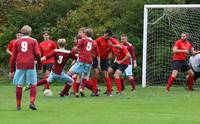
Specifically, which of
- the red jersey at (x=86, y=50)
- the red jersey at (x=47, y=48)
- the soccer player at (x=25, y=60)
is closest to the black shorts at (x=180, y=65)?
the red jersey at (x=47, y=48)

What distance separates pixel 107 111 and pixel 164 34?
15.2m

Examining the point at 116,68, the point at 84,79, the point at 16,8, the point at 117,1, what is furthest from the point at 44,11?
the point at 84,79

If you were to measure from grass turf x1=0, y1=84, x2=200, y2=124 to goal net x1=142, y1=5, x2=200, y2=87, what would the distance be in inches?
381

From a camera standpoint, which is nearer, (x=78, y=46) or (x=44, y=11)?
(x=78, y=46)

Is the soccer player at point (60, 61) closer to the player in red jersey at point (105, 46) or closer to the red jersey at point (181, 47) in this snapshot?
the player in red jersey at point (105, 46)

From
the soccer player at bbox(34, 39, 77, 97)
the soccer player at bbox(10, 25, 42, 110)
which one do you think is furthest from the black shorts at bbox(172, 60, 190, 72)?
the soccer player at bbox(10, 25, 42, 110)

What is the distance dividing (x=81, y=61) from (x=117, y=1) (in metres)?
14.7

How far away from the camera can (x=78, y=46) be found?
63.3ft

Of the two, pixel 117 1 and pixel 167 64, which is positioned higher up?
pixel 117 1

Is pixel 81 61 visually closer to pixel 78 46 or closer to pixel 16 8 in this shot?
pixel 78 46

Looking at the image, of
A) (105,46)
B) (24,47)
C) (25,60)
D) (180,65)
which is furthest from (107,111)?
(180,65)

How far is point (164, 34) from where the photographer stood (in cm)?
2931

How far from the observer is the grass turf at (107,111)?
12477 mm

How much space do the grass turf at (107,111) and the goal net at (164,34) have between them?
9.69 metres
